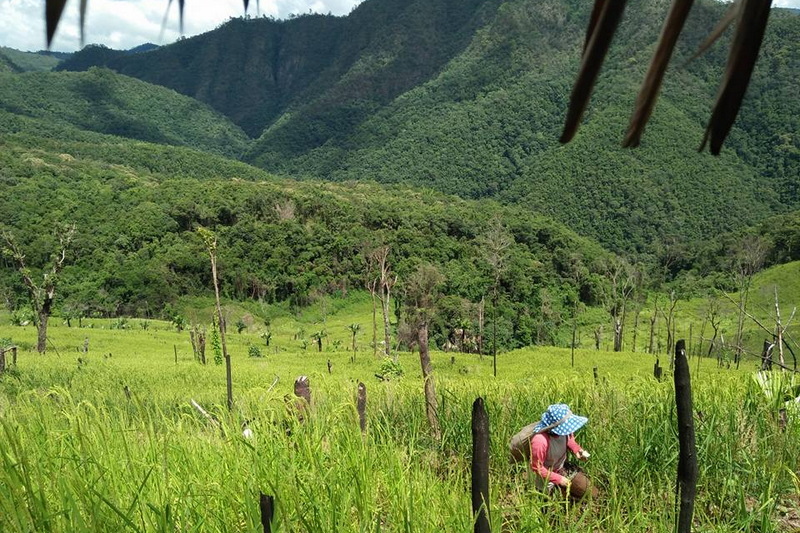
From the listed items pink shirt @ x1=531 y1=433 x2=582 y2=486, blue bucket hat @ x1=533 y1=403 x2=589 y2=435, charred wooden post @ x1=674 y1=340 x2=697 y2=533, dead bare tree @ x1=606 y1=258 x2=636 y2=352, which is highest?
charred wooden post @ x1=674 y1=340 x2=697 y2=533

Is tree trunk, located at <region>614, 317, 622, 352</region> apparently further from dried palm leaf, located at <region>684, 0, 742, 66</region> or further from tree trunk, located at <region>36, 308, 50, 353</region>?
dried palm leaf, located at <region>684, 0, 742, 66</region>

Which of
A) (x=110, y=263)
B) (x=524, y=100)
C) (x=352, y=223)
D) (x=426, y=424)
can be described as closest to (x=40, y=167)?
(x=110, y=263)

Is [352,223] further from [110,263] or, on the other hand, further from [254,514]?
[254,514]

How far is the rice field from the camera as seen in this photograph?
226 centimetres

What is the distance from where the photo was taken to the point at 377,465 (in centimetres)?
297

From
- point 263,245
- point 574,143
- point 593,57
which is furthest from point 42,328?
point 574,143

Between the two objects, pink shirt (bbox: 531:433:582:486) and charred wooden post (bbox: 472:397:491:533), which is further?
pink shirt (bbox: 531:433:582:486)

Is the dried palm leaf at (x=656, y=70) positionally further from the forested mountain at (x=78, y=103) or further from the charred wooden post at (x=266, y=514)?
the forested mountain at (x=78, y=103)

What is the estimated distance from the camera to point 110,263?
2623 inches

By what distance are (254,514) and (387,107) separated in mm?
202512

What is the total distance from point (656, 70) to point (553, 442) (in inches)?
138

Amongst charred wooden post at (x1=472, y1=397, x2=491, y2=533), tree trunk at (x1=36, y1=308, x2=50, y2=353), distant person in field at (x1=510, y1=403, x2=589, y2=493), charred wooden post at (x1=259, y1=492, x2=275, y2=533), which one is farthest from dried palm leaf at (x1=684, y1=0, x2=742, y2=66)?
tree trunk at (x1=36, y1=308, x2=50, y2=353)

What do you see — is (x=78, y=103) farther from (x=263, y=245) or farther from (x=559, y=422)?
(x=559, y=422)

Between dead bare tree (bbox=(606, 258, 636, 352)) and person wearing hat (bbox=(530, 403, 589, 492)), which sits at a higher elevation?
person wearing hat (bbox=(530, 403, 589, 492))
